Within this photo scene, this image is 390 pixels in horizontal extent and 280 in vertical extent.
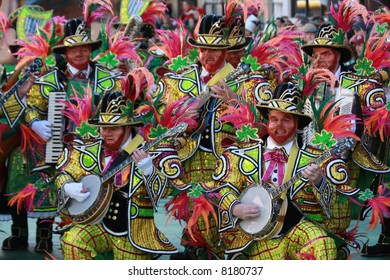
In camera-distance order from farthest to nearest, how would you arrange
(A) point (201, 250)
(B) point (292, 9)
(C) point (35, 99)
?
(B) point (292, 9), (C) point (35, 99), (A) point (201, 250)

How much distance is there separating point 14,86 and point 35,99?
0.39 m

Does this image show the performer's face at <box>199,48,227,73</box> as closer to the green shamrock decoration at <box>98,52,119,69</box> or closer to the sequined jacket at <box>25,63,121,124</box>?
the sequined jacket at <box>25,63,121,124</box>

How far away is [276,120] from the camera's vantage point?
9336 mm

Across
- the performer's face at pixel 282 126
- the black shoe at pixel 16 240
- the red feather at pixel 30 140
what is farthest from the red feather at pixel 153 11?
the performer's face at pixel 282 126

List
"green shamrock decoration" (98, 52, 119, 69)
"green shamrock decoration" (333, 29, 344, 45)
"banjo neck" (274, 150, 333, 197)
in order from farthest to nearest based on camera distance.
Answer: "green shamrock decoration" (98, 52, 119, 69)
"green shamrock decoration" (333, 29, 344, 45)
"banjo neck" (274, 150, 333, 197)

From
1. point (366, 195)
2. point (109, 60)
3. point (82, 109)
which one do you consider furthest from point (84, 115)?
point (366, 195)

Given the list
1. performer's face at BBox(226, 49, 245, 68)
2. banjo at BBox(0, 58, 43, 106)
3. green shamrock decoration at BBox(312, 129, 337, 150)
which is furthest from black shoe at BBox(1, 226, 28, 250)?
green shamrock decoration at BBox(312, 129, 337, 150)

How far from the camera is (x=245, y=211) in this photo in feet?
30.1

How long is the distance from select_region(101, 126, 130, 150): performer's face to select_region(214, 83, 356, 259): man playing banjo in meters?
0.69

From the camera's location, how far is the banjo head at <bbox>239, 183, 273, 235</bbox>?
29.9 feet

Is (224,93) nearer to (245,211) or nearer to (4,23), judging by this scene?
(245,211)

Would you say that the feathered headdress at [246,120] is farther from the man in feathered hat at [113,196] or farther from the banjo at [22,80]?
the banjo at [22,80]
